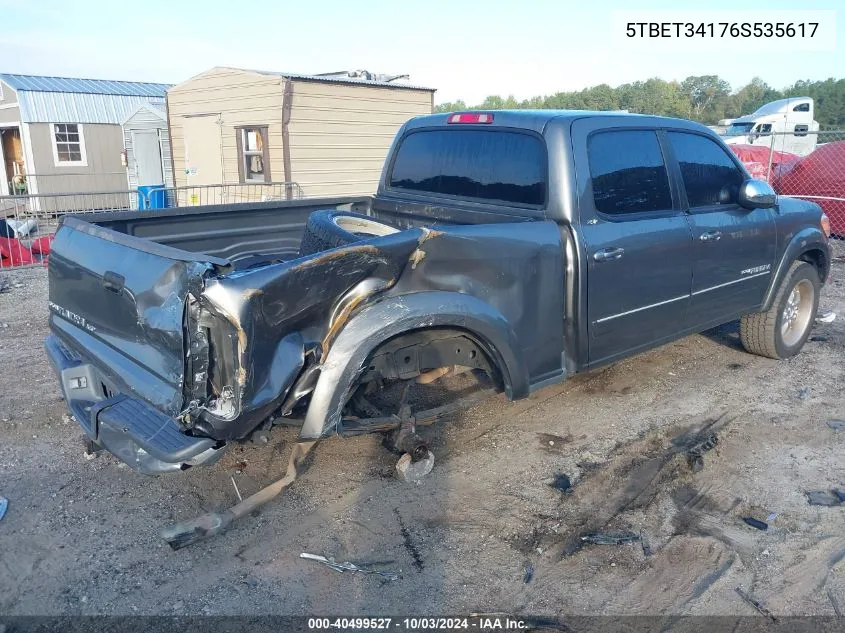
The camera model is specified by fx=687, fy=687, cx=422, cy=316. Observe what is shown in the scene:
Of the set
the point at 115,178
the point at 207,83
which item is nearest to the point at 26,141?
the point at 115,178

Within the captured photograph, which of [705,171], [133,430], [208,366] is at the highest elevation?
[705,171]

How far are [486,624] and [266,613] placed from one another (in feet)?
2.99

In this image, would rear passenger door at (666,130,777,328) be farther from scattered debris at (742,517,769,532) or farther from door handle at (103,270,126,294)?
door handle at (103,270,126,294)

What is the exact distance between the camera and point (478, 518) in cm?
356

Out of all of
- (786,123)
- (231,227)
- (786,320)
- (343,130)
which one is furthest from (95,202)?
(786,123)

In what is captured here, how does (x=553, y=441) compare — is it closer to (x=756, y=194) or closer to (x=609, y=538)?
(x=609, y=538)

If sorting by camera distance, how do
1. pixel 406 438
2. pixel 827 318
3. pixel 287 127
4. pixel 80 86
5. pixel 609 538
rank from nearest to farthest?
pixel 609 538, pixel 406 438, pixel 827 318, pixel 287 127, pixel 80 86

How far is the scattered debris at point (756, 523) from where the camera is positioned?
3506 millimetres

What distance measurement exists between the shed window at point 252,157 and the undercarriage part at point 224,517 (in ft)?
35.7

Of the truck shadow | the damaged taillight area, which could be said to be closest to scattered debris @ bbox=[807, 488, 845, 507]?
the truck shadow

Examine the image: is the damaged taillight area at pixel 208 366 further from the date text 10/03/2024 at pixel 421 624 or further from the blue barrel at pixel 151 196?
the blue barrel at pixel 151 196

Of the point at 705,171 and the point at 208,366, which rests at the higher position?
the point at 705,171

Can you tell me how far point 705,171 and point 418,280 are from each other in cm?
268

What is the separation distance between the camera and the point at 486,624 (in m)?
2.81
